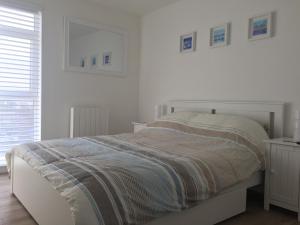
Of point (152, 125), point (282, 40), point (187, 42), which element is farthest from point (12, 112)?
point (282, 40)

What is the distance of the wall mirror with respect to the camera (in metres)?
3.55

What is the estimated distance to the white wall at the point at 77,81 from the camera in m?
3.39

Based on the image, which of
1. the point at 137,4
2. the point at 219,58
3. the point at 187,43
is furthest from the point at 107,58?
the point at 219,58

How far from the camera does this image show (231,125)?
2.51 m

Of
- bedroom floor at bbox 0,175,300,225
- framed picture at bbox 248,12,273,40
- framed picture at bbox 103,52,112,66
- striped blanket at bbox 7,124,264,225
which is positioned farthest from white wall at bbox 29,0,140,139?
framed picture at bbox 248,12,273,40

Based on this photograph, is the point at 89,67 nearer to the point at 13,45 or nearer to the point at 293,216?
the point at 13,45

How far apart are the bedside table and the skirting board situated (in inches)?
10.3

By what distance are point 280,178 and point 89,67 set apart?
9.27 feet

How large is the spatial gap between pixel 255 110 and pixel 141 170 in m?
1.67

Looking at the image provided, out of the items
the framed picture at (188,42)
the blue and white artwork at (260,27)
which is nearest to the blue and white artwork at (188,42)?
the framed picture at (188,42)

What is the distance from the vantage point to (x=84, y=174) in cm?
144

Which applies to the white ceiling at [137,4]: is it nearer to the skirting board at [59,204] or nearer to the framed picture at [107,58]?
the framed picture at [107,58]

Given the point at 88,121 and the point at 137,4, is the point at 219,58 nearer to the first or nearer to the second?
the point at 137,4

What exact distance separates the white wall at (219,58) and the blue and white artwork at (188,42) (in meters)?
0.07
